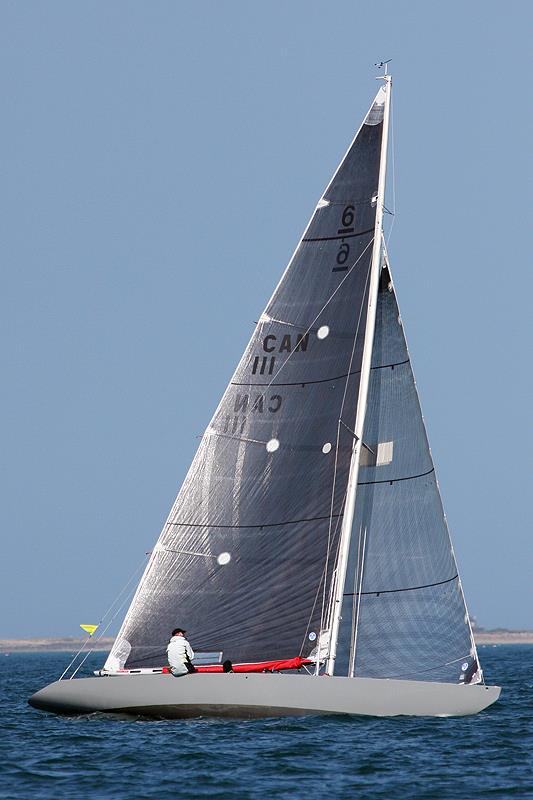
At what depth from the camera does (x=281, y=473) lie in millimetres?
26234

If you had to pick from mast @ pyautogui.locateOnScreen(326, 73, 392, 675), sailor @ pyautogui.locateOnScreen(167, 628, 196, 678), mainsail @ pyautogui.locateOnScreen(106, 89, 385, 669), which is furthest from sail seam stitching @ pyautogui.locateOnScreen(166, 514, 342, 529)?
sailor @ pyautogui.locateOnScreen(167, 628, 196, 678)

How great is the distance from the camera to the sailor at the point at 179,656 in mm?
23875

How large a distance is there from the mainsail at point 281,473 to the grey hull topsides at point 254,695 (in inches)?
64.2

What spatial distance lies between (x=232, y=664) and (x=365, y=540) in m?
3.58

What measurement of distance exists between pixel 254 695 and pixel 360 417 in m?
5.51

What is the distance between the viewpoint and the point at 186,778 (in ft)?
62.1

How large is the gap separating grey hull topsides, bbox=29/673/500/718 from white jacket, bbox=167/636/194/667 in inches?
12.9

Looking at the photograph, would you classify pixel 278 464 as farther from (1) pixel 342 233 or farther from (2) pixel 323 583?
(1) pixel 342 233

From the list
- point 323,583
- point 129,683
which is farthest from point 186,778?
point 323,583

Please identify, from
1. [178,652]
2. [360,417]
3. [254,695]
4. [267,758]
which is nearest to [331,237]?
[360,417]

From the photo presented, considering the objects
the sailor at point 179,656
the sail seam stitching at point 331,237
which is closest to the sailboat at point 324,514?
Answer: the sail seam stitching at point 331,237

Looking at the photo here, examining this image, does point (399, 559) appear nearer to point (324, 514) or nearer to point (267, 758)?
point (324, 514)

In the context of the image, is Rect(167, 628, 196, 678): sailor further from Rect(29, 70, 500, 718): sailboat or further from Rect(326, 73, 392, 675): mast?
Rect(326, 73, 392, 675): mast

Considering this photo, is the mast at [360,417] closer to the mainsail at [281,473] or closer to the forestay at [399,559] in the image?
the mainsail at [281,473]
